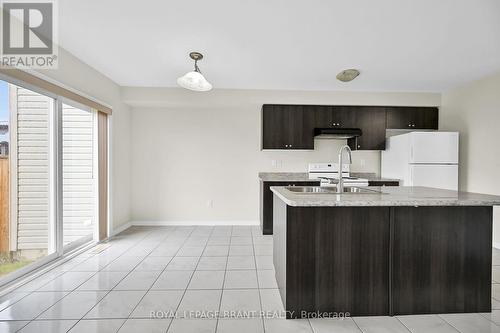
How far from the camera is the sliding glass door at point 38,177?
7.86 ft

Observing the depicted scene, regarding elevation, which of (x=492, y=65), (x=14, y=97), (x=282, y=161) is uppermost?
(x=492, y=65)

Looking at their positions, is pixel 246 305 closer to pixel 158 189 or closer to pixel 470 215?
pixel 470 215

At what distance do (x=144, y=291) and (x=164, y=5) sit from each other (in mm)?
2515

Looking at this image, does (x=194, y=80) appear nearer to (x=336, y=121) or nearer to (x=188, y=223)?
(x=336, y=121)

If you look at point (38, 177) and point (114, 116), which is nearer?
point (38, 177)

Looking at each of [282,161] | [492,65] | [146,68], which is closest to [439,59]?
[492,65]

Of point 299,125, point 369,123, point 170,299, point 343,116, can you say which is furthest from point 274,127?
point 170,299

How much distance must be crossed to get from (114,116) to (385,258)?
4179 millimetres

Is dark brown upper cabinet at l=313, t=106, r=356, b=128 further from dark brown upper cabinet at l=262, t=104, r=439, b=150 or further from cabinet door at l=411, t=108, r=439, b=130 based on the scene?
cabinet door at l=411, t=108, r=439, b=130

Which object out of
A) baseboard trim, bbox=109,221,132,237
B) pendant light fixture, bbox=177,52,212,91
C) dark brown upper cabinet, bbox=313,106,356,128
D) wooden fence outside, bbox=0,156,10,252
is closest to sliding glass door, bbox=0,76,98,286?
wooden fence outside, bbox=0,156,10,252

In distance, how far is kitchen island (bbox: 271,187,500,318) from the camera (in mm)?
1820

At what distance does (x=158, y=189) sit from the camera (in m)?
4.62

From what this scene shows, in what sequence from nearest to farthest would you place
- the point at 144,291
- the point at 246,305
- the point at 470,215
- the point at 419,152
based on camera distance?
the point at 470,215 < the point at 246,305 < the point at 144,291 < the point at 419,152

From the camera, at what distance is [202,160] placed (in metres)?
4.64
